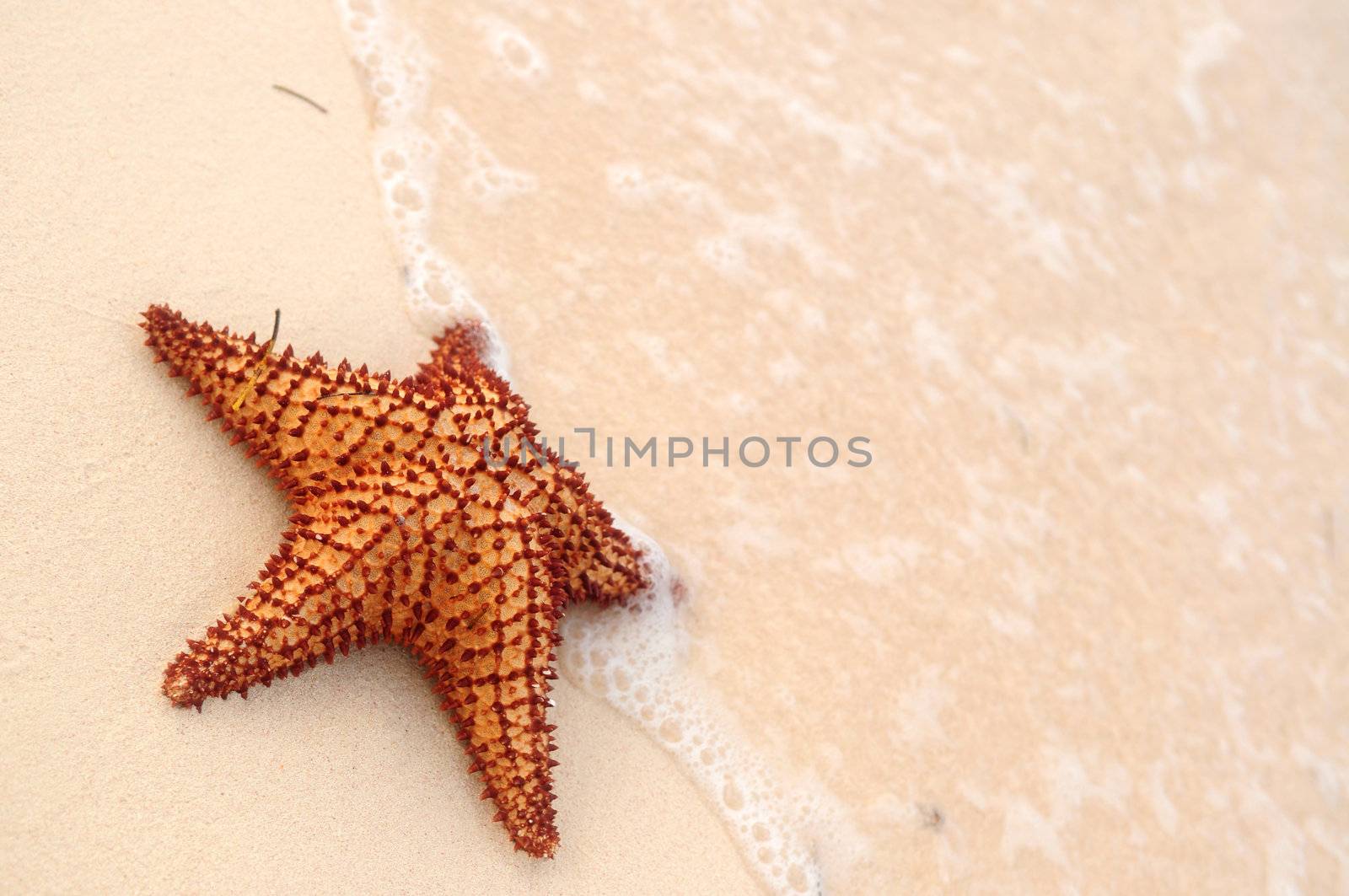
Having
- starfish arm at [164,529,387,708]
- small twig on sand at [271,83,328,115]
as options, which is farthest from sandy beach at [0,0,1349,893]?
starfish arm at [164,529,387,708]

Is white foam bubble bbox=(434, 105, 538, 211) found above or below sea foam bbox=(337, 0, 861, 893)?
above

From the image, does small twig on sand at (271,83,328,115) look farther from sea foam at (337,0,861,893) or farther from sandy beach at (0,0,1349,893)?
sea foam at (337,0,861,893)

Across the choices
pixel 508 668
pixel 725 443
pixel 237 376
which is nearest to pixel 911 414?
pixel 725 443

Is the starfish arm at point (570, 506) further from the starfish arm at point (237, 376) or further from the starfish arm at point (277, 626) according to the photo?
the starfish arm at point (277, 626)

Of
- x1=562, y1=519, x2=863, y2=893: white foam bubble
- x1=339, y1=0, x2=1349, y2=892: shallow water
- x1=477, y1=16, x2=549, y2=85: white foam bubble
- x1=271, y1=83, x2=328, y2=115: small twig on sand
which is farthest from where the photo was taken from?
x1=477, y1=16, x2=549, y2=85: white foam bubble

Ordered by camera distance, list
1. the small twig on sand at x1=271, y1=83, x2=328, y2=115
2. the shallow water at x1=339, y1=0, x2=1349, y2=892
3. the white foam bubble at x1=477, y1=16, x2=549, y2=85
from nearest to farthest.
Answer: the shallow water at x1=339, y1=0, x2=1349, y2=892
the small twig on sand at x1=271, y1=83, x2=328, y2=115
the white foam bubble at x1=477, y1=16, x2=549, y2=85

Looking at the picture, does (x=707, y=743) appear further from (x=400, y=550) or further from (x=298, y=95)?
(x=298, y=95)

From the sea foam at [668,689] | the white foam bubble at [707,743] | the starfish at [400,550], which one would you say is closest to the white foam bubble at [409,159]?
the sea foam at [668,689]

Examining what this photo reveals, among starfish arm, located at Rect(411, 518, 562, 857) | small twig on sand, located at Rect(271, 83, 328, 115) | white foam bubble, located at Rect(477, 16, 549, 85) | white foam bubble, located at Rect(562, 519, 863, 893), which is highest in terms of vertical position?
white foam bubble, located at Rect(477, 16, 549, 85)
